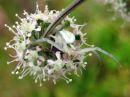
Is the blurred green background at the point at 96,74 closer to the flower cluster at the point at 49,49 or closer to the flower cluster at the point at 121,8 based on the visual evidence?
the flower cluster at the point at 121,8

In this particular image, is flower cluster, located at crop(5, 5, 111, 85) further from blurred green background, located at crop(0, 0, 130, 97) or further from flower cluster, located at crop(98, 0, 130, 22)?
Answer: blurred green background, located at crop(0, 0, 130, 97)

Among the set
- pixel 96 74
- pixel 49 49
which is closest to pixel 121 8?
pixel 49 49

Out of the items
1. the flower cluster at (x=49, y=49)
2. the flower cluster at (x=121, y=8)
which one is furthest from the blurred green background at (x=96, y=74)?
the flower cluster at (x=49, y=49)

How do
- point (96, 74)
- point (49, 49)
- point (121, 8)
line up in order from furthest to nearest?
point (96, 74)
point (121, 8)
point (49, 49)

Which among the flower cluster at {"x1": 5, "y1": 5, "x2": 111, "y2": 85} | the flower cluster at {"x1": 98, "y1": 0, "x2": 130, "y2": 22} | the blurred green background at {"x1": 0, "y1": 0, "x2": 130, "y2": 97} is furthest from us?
the blurred green background at {"x1": 0, "y1": 0, "x2": 130, "y2": 97}

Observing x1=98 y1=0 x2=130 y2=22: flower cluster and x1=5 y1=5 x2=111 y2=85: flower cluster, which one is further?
x1=98 y1=0 x2=130 y2=22: flower cluster

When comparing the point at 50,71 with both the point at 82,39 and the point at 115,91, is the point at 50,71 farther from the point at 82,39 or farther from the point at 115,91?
the point at 115,91

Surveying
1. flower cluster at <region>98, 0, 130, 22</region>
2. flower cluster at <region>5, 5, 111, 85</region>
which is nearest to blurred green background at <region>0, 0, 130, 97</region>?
flower cluster at <region>98, 0, 130, 22</region>

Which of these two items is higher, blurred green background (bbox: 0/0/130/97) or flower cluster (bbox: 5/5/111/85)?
blurred green background (bbox: 0/0/130/97)

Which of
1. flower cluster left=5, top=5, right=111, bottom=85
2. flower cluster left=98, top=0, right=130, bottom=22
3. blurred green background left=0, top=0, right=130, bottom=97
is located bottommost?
flower cluster left=5, top=5, right=111, bottom=85

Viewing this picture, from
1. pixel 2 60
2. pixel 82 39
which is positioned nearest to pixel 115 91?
pixel 2 60

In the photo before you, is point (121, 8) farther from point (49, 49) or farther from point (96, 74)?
point (96, 74)
